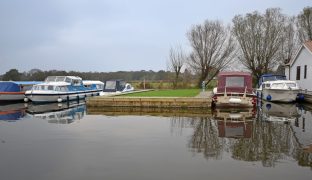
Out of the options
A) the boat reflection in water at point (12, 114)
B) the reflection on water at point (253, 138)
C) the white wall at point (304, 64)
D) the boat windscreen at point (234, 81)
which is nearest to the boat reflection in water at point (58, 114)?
the boat reflection in water at point (12, 114)

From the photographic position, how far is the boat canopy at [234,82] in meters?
19.1

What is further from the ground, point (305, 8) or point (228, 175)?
point (305, 8)

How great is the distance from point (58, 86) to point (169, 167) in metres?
22.2

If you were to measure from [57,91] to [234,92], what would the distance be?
51.6 ft

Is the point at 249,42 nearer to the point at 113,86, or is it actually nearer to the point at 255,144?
the point at 113,86

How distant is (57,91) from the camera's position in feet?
88.9

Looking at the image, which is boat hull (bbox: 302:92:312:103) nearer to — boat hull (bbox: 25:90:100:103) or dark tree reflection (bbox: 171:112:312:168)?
dark tree reflection (bbox: 171:112:312:168)

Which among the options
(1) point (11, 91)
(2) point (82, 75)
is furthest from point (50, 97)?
(2) point (82, 75)

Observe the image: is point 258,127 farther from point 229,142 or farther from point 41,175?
point 41,175

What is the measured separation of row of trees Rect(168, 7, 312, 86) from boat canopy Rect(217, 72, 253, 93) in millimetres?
23382

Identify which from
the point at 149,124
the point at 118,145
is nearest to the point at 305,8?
the point at 149,124

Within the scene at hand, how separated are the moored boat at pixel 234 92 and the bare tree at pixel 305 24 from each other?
27218 mm

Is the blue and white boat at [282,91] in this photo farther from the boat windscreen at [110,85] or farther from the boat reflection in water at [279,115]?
the boat windscreen at [110,85]

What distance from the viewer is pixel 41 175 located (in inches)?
267
